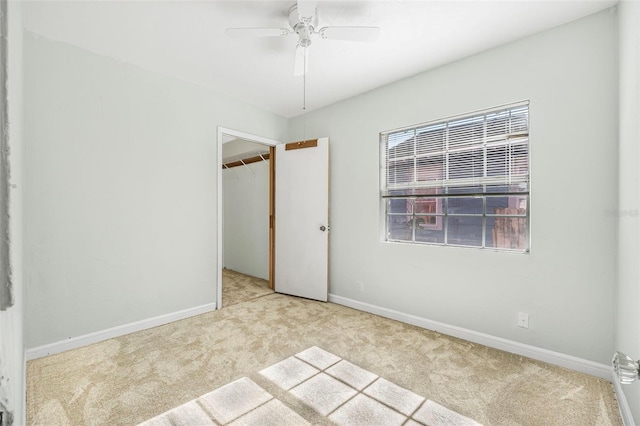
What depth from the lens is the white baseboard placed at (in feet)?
7.35

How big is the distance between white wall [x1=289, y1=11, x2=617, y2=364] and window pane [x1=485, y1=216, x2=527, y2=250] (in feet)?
0.42

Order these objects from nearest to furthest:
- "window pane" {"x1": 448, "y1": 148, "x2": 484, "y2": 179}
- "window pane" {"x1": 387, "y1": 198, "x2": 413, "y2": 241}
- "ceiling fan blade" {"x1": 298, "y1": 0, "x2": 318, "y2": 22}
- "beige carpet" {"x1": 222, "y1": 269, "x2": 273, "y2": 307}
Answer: "ceiling fan blade" {"x1": 298, "y1": 0, "x2": 318, "y2": 22}, "window pane" {"x1": 448, "y1": 148, "x2": 484, "y2": 179}, "window pane" {"x1": 387, "y1": 198, "x2": 413, "y2": 241}, "beige carpet" {"x1": 222, "y1": 269, "x2": 273, "y2": 307}

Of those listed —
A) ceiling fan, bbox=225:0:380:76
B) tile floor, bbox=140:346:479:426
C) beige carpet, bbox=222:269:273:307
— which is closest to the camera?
tile floor, bbox=140:346:479:426

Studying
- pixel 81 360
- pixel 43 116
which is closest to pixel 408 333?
pixel 81 360

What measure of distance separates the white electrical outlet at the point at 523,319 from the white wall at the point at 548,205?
0.03 meters

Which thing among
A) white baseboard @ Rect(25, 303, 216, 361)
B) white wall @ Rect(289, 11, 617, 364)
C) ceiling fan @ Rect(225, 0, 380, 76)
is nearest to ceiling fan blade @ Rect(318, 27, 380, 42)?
ceiling fan @ Rect(225, 0, 380, 76)

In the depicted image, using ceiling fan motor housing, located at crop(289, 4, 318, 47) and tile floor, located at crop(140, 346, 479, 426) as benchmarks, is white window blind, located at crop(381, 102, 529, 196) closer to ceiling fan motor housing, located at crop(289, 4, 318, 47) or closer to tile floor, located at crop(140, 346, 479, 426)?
ceiling fan motor housing, located at crop(289, 4, 318, 47)

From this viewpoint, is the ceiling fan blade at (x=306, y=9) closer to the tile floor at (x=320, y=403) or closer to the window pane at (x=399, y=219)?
the window pane at (x=399, y=219)

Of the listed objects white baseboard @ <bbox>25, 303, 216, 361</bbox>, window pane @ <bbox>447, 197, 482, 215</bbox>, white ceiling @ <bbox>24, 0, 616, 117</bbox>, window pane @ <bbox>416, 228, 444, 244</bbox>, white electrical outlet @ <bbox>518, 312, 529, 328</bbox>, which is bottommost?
white baseboard @ <bbox>25, 303, 216, 361</bbox>

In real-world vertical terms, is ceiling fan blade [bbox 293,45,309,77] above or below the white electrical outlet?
above

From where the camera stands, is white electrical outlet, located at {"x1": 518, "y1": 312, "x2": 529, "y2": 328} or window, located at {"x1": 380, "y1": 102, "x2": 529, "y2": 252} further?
window, located at {"x1": 380, "y1": 102, "x2": 529, "y2": 252}

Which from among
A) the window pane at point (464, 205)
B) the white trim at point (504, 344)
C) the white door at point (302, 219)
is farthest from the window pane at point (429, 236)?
the white door at point (302, 219)

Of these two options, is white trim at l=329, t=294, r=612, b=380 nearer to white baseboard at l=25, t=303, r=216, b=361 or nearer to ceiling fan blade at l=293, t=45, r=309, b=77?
white baseboard at l=25, t=303, r=216, b=361

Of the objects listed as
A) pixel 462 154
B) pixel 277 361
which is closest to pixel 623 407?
pixel 462 154
